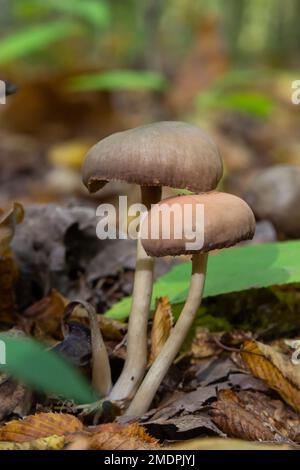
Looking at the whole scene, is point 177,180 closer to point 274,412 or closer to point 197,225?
point 197,225

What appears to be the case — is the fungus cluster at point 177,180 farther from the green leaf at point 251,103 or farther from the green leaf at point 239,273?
the green leaf at point 251,103

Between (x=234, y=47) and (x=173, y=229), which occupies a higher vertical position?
(x=173, y=229)

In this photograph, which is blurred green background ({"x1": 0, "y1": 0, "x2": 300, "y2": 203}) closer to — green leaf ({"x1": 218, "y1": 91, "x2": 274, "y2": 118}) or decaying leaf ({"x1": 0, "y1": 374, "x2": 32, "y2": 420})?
green leaf ({"x1": 218, "y1": 91, "x2": 274, "y2": 118})

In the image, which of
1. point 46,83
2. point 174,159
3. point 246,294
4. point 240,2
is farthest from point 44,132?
point 240,2

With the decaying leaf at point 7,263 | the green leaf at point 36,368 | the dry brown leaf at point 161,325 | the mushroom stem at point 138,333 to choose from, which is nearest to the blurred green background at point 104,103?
the decaying leaf at point 7,263

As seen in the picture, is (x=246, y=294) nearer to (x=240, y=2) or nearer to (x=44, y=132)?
(x=44, y=132)

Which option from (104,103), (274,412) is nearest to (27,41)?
(104,103)
